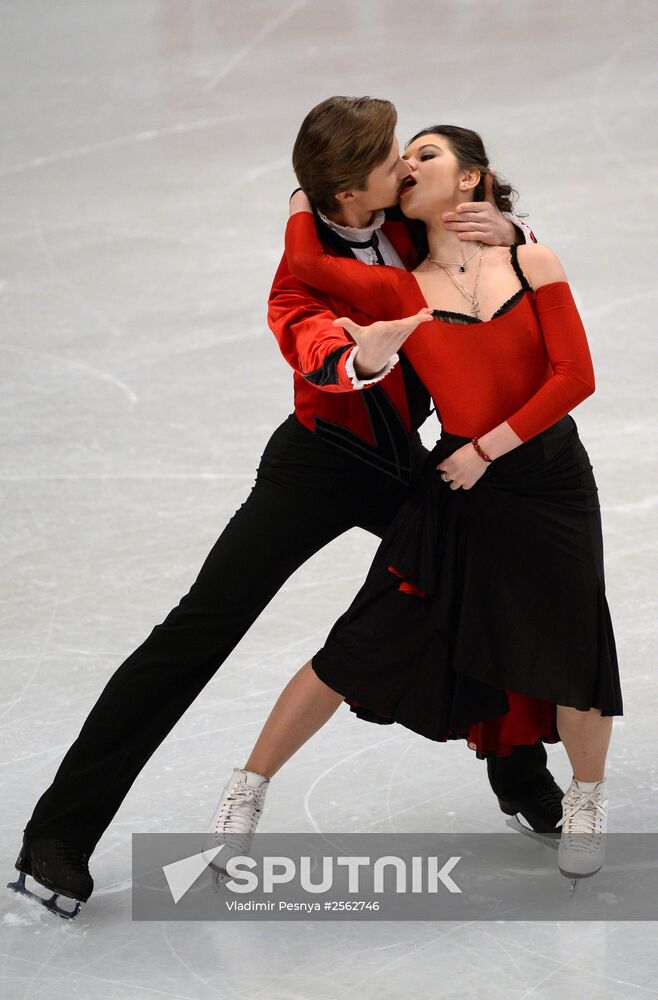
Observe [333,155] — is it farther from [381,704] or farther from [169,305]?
[169,305]

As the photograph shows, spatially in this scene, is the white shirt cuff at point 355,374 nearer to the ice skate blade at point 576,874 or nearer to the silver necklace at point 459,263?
the silver necklace at point 459,263

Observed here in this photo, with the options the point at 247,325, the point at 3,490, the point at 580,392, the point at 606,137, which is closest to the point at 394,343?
the point at 580,392

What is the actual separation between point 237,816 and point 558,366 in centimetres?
104

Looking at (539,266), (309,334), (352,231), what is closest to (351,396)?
(309,334)

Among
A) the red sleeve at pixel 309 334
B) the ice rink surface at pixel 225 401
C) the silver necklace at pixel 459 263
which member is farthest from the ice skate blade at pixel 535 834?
the silver necklace at pixel 459 263

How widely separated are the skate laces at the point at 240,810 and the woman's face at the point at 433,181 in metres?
1.13

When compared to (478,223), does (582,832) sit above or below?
below

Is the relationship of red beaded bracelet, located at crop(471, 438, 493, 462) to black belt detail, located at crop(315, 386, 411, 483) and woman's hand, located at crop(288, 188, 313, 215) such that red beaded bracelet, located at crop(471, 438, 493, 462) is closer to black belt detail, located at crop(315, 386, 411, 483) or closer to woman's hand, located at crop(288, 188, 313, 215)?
black belt detail, located at crop(315, 386, 411, 483)

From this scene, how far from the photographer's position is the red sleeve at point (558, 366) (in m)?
2.49

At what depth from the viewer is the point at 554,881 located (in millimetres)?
2709

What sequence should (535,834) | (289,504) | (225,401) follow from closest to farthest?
(289,504) < (535,834) < (225,401)

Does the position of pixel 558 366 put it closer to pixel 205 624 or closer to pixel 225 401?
pixel 205 624

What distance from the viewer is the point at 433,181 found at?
103 inches

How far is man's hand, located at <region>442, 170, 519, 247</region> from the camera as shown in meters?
2.59
